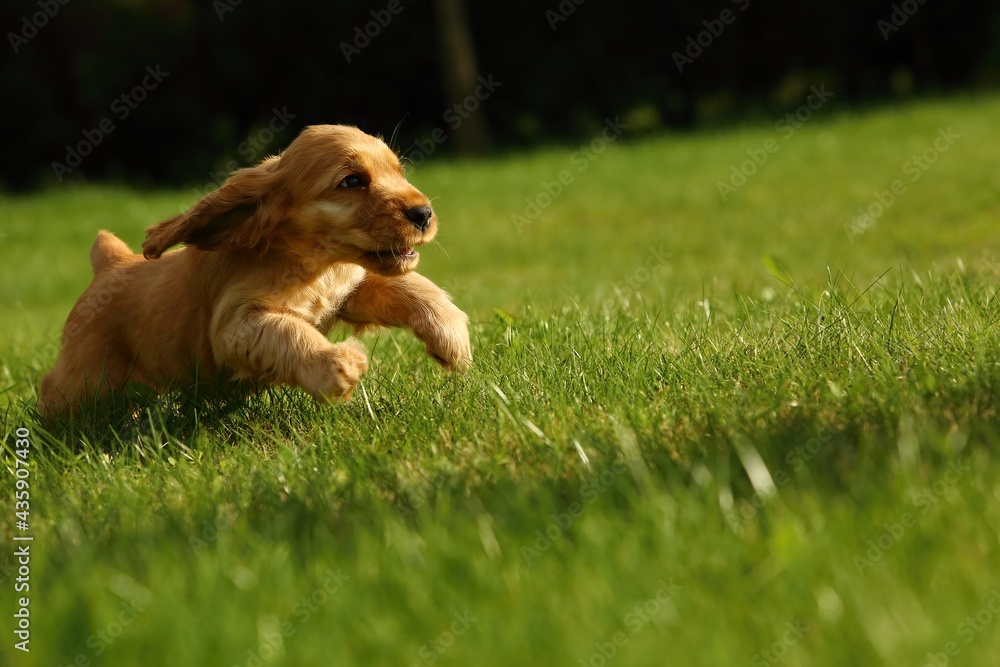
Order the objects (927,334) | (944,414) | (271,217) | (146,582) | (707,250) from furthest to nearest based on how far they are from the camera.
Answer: (707,250)
(271,217)
(927,334)
(944,414)
(146,582)

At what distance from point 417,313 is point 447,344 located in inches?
6.2

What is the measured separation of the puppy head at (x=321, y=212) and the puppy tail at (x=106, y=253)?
68 cm

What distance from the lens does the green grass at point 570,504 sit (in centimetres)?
179

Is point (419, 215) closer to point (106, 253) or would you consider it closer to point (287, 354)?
point (287, 354)

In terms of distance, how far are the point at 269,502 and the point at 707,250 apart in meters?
6.45

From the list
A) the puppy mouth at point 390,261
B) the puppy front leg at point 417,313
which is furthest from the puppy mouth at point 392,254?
the puppy front leg at point 417,313

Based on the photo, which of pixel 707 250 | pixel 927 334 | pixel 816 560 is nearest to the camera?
pixel 816 560

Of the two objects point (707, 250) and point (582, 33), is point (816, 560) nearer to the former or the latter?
point (707, 250)

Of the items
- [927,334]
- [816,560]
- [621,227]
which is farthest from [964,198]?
[816,560]

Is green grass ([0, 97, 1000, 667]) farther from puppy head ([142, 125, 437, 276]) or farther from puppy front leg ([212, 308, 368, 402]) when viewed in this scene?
puppy head ([142, 125, 437, 276])

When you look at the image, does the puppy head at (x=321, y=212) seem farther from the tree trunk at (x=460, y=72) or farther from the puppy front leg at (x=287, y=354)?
the tree trunk at (x=460, y=72)

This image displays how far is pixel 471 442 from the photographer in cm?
274

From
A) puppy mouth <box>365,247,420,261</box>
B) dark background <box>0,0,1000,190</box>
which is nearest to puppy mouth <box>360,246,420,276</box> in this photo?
puppy mouth <box>365,247,420,261</box>

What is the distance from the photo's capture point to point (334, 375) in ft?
9.53
